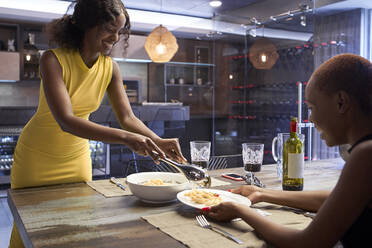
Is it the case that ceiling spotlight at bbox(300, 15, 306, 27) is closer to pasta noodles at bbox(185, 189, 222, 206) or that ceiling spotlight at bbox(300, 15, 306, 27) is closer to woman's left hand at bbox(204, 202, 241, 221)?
pasta noodles at bbox(185, 189, 222, 206)

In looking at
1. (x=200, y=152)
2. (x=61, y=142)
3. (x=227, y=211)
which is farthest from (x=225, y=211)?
(x=61, y=142)

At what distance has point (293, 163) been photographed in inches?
51.9

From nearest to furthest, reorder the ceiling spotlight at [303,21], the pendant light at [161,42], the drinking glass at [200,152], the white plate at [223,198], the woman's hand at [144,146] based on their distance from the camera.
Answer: the white plate at [223,198]
the woman's hand at [144,146]
the drinking glass at [200,152]
the pendant light at [161,42]
the ceiling spotlight at [303,21]

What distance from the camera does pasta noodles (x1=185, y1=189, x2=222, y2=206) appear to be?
109cm

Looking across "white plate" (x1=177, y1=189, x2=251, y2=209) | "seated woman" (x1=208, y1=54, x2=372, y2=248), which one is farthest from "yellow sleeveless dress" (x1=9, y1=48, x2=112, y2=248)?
"seated woman" (x1=208, y1=54, x2=372, y2=248)

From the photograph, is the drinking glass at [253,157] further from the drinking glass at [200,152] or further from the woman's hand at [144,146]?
the woman's hand at [144,146]

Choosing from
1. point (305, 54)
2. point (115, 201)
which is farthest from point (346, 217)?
point (305, 54)

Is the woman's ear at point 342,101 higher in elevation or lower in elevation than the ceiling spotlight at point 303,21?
lower

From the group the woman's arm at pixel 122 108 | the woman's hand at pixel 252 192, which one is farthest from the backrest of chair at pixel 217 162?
the woman's hand at pixel 252 192

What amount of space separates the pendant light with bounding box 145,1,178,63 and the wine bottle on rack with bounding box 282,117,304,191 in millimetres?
3265

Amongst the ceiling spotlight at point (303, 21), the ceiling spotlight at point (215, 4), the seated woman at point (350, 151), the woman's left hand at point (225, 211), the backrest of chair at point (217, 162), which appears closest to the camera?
the seated woman at point (350, 151)

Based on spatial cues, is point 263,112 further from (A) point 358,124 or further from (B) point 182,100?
(A) point 358,124

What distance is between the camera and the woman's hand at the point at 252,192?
44.7 inches

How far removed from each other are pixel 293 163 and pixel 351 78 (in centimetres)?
64
